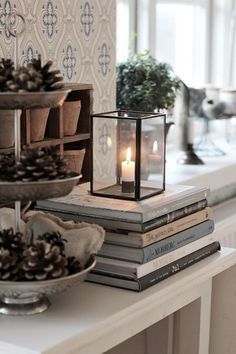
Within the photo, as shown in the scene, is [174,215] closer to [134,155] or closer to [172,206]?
[172,206]

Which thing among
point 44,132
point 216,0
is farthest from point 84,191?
point 216,0

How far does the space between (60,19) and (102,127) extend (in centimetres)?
33

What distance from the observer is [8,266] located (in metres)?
1.20

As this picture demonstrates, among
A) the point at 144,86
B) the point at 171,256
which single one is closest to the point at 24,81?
the point at 171,256

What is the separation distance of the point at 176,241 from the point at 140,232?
0.38 ft

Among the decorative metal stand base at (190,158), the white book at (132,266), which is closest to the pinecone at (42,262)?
the white book at (132,266)

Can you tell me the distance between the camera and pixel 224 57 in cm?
314

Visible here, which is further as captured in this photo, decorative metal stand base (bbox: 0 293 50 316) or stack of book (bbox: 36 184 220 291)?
stack of book (bbox: 36 184 220 291)

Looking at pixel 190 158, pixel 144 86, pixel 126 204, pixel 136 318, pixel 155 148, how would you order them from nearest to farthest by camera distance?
pixel 136 318
pixel 126 204
pixel 155 148
pixel 144 86
pixel 190 158

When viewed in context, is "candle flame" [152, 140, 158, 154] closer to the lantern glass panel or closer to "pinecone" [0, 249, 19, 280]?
the lantern glass panel

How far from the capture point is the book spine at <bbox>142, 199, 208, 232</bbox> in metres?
1.41

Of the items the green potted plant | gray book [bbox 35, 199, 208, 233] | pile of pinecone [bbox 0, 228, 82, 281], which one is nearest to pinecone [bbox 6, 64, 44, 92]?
pile of pinecone [bbox 0, 228, 82, 281]

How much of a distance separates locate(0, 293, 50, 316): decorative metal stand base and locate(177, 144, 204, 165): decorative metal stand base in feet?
4.83

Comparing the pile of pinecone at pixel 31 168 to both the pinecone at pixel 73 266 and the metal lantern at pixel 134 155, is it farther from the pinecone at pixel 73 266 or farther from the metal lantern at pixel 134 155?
the metal lantern at pixel 134 155
